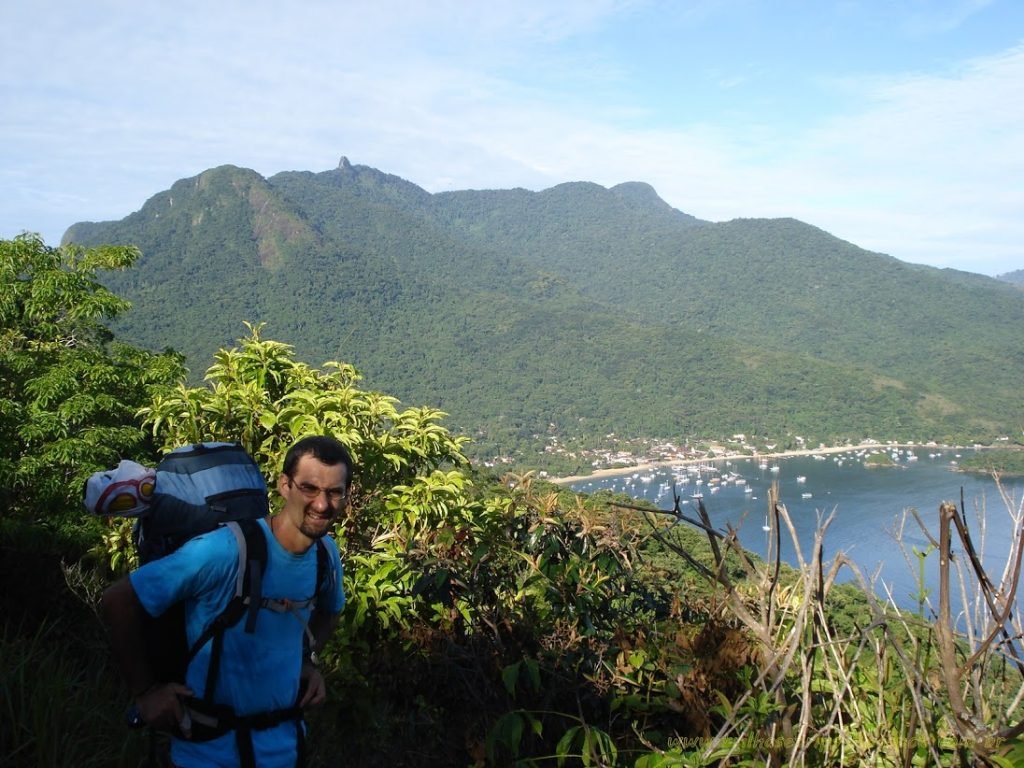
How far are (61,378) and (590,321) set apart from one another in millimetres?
93986

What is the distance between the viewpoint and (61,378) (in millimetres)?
4941

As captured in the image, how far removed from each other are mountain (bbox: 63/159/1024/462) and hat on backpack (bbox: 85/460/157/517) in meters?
49.9

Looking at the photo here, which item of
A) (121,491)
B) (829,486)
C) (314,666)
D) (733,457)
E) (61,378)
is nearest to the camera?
(121,491)

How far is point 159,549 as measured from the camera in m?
1.36

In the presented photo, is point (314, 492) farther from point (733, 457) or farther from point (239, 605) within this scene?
point (733, 457)

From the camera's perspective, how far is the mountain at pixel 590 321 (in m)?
71.8

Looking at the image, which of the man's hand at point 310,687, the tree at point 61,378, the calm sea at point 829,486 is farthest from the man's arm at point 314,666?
the calm sea at point 829,486

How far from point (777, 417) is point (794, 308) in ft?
152

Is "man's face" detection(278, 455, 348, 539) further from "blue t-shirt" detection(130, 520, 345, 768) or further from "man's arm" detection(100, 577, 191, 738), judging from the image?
"man's arm" detection(100, 577, 191, 738)

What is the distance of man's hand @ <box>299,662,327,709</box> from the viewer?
1451mm

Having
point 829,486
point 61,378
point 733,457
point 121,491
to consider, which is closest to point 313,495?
point 121,491

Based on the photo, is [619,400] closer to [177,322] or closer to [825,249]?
[177,322]

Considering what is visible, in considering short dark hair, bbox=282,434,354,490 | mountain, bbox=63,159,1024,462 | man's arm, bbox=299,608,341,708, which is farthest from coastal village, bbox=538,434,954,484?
short dark hair, bbox=282,434,354,490

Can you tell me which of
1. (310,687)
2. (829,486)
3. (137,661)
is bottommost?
(829,486)
